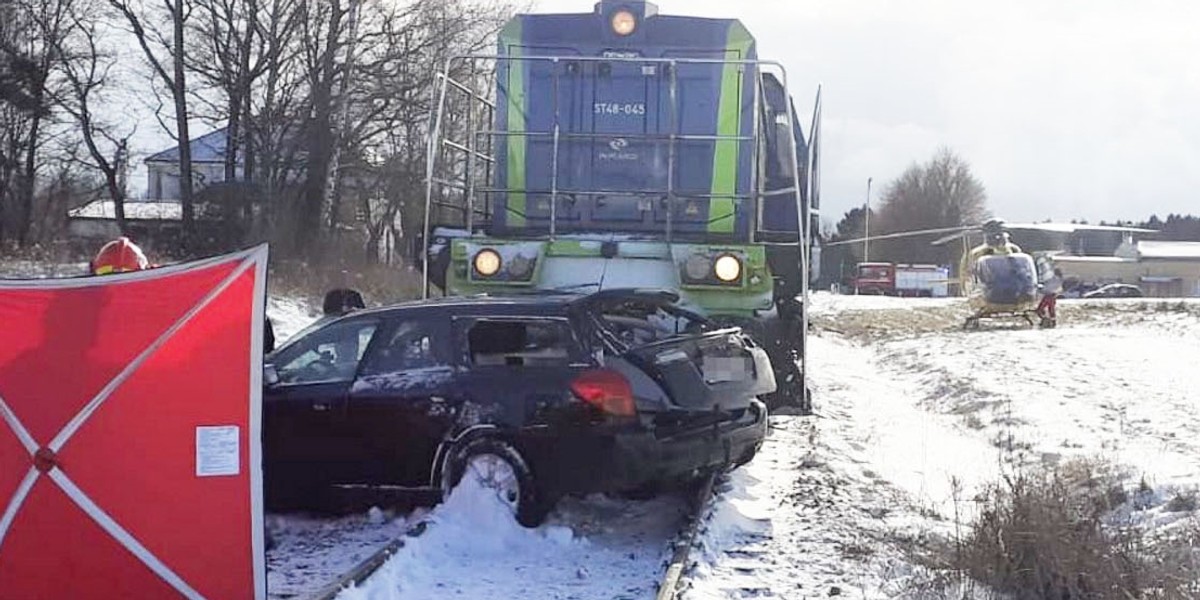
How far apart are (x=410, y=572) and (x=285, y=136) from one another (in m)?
34.2

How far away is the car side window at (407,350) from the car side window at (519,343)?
0.24 m

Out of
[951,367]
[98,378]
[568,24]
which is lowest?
[951,367]

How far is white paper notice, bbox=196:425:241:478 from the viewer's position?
5.18m

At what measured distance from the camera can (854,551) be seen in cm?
770

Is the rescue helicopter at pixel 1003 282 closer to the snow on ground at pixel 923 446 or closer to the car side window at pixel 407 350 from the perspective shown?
the snow on ground at pixel 923 446

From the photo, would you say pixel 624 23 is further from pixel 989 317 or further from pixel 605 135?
pixel 989 317

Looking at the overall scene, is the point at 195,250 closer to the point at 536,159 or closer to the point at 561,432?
the point at 536,159

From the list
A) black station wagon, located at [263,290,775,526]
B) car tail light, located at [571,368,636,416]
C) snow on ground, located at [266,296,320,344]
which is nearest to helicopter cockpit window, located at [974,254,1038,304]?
snow on ground, located at [266,296,320,344]

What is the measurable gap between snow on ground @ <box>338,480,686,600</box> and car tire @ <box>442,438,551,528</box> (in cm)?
7

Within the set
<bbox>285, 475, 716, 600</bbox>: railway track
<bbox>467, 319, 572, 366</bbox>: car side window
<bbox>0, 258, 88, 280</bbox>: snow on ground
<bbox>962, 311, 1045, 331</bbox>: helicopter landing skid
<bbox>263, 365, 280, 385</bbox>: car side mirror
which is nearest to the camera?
<bbox>285, 475, 716, 600</bbox>: railway track

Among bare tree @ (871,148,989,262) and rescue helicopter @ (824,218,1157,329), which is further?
bare tree @ (871,148,989,262)

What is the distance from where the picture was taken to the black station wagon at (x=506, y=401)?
311 inches

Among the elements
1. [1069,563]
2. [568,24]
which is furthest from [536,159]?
[1069,563]

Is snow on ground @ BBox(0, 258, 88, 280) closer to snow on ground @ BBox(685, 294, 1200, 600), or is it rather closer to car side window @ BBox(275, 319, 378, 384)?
snow on ground @ BBox(685, 294, 1200, 600)
